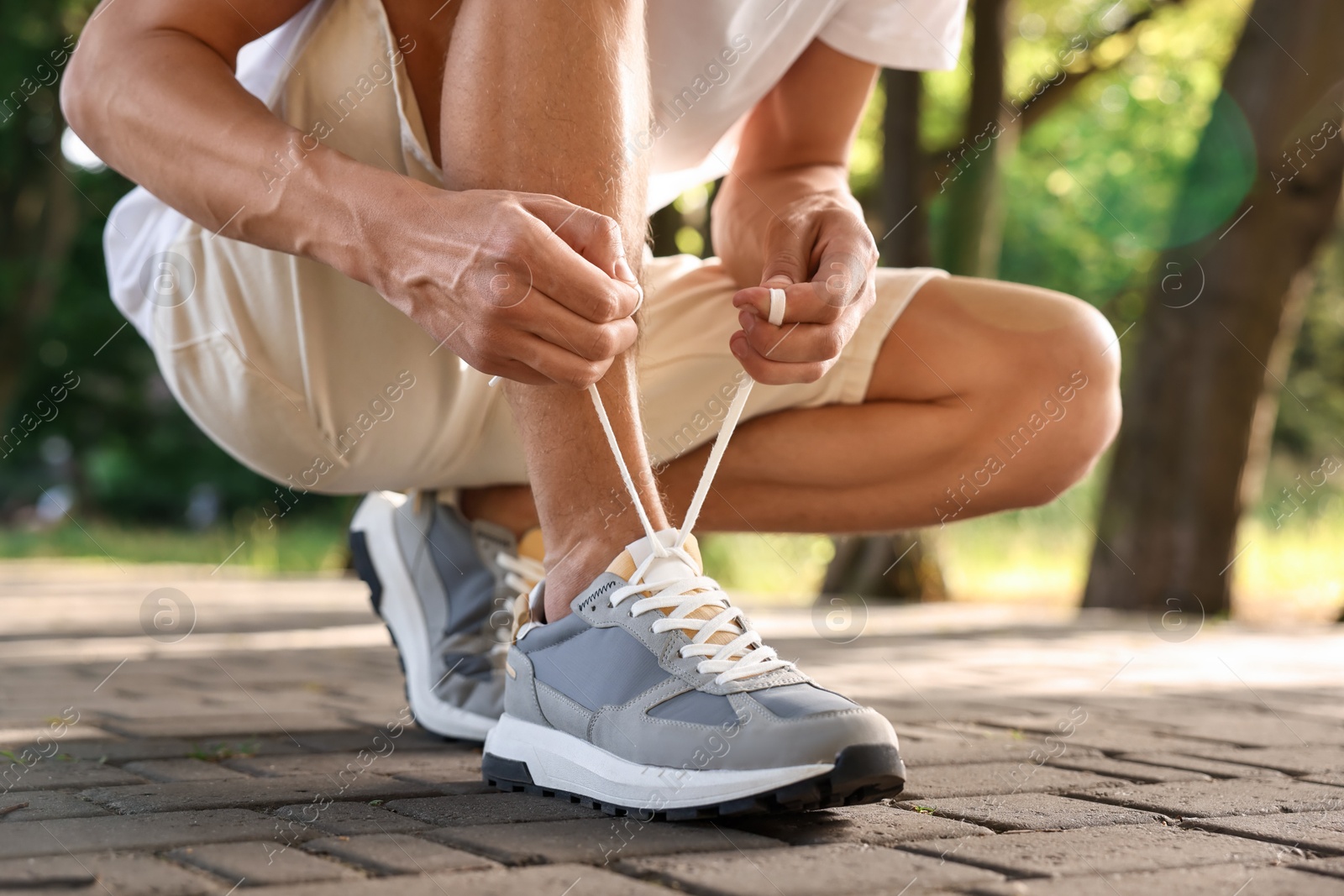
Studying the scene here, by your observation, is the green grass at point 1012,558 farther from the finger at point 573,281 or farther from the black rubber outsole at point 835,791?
the finger at point 573,281

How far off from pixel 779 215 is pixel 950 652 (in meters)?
2.46

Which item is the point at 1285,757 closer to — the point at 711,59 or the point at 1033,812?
the point at 1033,812

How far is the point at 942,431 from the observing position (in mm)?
2242

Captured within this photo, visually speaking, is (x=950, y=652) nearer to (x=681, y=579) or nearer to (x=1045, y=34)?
(x=681, y=579)

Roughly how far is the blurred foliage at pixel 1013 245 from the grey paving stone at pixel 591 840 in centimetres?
621

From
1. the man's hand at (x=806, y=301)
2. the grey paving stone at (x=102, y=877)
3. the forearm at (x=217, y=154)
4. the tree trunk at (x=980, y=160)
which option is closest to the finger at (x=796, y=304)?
the man's hand at (x=806, y=301)

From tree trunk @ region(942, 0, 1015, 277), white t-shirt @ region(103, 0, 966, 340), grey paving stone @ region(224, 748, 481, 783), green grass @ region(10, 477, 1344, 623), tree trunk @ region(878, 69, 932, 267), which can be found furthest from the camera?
green grass @ region(10, 477, 1344, 623)

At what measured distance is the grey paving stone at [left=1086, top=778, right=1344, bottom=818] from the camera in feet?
5.28

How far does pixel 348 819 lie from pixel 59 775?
1.68 feet

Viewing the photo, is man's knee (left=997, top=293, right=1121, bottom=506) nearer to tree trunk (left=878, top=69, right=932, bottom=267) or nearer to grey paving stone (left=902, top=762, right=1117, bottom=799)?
grey paving stone (left=902, top=762, right=1117, bottom=799)

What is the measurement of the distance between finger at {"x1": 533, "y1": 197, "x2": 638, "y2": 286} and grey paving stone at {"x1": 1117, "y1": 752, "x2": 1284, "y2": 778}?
1.14 meters

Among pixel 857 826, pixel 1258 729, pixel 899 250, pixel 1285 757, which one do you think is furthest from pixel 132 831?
pixel 899 250

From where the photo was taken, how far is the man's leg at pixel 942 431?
2215 millimetres

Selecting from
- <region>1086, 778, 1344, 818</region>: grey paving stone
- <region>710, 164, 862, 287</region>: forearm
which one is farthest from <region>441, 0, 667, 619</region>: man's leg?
<region>1086, 778, 1344, 818</region>: grey paving stone
